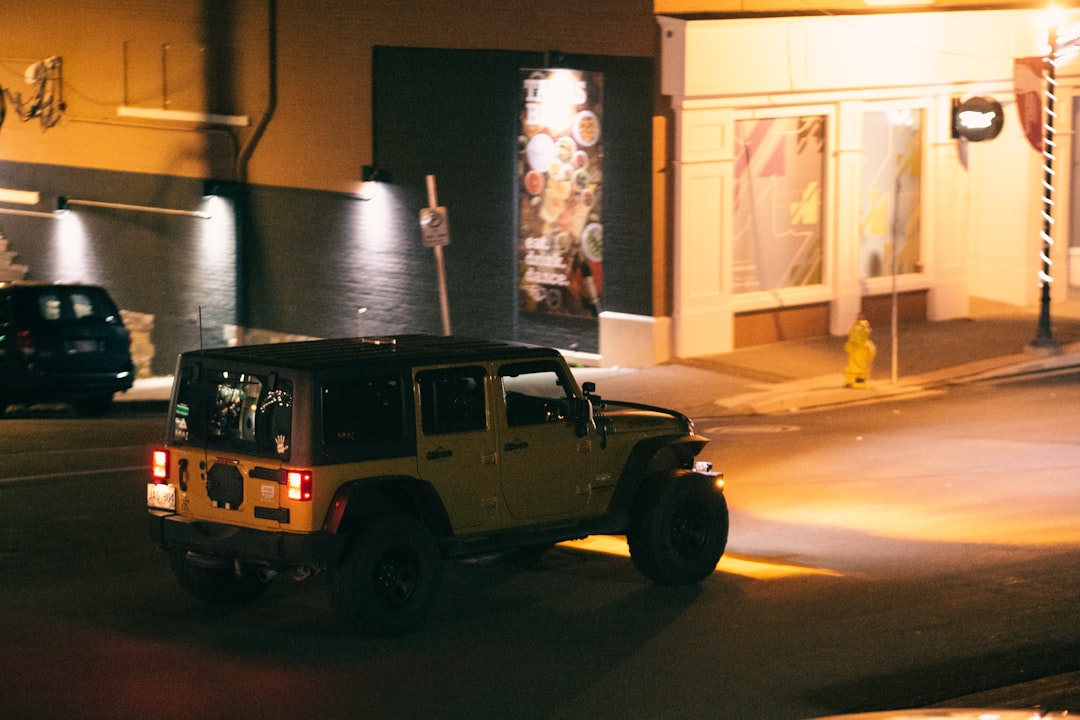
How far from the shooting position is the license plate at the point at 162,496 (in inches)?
420

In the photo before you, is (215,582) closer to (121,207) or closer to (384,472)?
(384,472)

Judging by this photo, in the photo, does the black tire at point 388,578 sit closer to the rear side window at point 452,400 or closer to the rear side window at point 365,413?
the rear side window at point 365,413

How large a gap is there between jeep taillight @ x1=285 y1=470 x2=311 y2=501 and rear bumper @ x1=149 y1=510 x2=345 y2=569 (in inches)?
8.9

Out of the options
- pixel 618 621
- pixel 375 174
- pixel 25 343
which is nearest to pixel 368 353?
pixel 618 621

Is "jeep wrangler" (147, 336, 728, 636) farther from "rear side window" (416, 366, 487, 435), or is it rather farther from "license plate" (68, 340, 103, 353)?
"license plate" (68, 340, 103, 353)

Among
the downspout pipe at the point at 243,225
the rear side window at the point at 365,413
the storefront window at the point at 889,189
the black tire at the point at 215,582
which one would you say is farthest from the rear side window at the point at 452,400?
the downspout pipe at the point at 243,225

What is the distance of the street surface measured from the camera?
30.3ft

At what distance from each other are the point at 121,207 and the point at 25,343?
13.1 meters

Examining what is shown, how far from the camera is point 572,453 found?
11.2 meters

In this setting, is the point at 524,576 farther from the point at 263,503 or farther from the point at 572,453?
the point at 263,503

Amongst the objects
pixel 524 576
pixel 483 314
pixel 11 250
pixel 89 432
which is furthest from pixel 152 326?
pixel 524 576

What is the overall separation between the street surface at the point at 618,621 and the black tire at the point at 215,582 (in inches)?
6.0

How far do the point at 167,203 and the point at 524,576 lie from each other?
71.8 ft

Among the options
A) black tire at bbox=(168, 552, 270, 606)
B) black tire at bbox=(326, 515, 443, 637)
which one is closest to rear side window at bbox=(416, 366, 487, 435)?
black tire at bbox=(326, 515, 443, 637)
